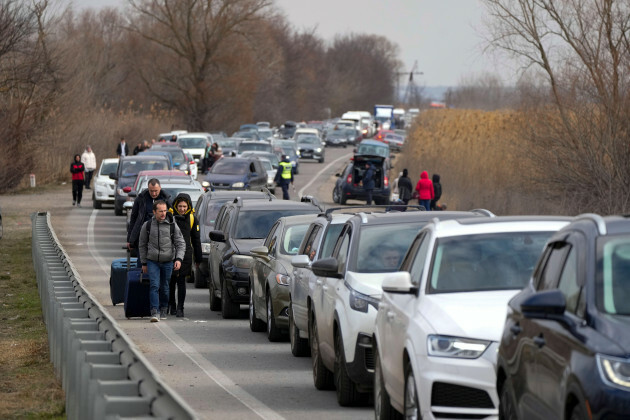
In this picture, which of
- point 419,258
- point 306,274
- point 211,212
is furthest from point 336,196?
point 419,258

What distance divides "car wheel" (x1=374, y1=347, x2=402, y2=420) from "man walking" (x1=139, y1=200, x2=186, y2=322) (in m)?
7.82

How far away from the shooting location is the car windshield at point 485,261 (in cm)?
905

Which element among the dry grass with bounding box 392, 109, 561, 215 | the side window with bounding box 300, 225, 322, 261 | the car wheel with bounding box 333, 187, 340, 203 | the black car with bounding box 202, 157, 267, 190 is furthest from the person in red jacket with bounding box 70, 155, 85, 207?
the side window with bounding box 300, 225, 322, 261

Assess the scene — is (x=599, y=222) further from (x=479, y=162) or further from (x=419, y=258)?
(x=479, y=162)

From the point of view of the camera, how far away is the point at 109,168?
150ft

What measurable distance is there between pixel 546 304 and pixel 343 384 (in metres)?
4.89

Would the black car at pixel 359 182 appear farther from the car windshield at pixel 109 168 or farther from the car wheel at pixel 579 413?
the car wheel at pixel 579 413

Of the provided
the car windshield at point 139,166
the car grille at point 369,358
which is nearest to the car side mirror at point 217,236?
the car grille at point 369,358

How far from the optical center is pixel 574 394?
19.5 feet

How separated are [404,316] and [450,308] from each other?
1.39 feet

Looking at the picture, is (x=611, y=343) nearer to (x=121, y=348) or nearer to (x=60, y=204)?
(x=121, y=348)

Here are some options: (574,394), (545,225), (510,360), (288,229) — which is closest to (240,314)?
(288,229)

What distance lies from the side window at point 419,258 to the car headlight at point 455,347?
92 cm

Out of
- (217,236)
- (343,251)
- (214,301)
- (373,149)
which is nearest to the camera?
(343,251)
